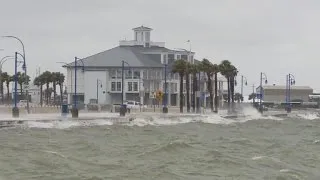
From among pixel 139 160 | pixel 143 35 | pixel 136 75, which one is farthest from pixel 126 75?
pixel 139 160

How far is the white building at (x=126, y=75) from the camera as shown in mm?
140375

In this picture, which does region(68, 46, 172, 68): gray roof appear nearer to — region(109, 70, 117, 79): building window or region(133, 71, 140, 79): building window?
region(109, 70, 117, 79): building window

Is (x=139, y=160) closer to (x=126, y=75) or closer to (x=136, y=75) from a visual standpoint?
(x=136, y=75)

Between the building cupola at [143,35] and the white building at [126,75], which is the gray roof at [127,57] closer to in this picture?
the white building at [126,75]

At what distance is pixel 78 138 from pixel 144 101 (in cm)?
10467

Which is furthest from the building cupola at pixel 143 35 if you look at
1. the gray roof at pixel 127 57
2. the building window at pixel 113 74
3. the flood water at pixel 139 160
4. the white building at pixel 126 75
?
the flood water at pixel 139 160

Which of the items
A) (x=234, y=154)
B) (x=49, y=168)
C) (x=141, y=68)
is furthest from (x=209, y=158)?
(x=141, y=68)

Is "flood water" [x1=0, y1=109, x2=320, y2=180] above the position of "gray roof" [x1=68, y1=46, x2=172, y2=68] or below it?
below

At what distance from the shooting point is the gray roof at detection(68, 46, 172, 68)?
141 metres

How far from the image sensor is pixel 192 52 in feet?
490

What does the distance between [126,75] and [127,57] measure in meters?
4.27

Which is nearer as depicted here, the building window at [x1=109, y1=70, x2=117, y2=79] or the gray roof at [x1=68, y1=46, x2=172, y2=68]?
the building window at [x1=109, y1=70, x2=117, y2=79]

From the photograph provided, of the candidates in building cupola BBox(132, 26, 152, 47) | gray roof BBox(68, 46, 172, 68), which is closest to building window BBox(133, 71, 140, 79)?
gray roof BBox(68, 46, 172, 68)

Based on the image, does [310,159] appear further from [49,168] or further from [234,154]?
[49,168]
